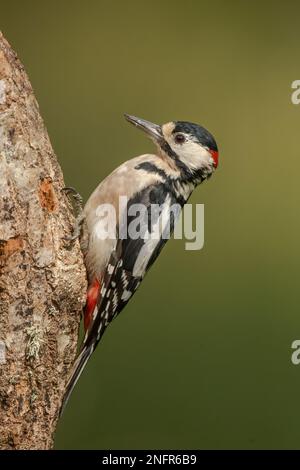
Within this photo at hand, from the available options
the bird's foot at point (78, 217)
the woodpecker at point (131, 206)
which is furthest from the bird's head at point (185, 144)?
the bird's foot at point (78, 217)

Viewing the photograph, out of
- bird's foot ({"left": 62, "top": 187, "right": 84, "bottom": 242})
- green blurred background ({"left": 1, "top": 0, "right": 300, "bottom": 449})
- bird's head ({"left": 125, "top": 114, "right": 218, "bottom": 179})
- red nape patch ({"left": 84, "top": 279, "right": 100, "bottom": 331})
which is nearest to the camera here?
bird's foot ({"left": 62, "top": 187, "right": 84, "bottom": 242})

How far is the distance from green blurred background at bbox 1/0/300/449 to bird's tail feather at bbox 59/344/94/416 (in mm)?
1154

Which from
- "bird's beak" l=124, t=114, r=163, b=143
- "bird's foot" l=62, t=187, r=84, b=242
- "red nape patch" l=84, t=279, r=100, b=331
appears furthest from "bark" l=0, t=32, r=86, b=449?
"bird's beak" l=124, t=114, r=163, b=143

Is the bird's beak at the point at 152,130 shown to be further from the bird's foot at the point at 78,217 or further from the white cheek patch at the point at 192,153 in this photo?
the bird's foot at the point at 78,217

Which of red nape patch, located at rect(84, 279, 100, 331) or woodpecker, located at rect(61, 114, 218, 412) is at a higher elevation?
woodpecker, located at rect(61, 114, 218, 412)

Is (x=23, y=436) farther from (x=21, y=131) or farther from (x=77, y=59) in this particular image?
(x=77, y=59)

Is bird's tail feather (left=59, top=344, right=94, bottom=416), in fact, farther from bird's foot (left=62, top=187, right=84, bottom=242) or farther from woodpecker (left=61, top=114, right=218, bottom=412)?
bird's foot (left=62, top=187, right=84, bottom=242)

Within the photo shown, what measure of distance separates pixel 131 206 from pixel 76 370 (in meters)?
0.57

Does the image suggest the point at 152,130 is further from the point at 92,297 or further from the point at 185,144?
the point at 92,297

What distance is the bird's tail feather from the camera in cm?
263

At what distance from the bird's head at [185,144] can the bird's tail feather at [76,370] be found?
2.39 ft

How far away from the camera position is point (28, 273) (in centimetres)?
245

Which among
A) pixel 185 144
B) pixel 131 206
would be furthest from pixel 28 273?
pixel 185 144
